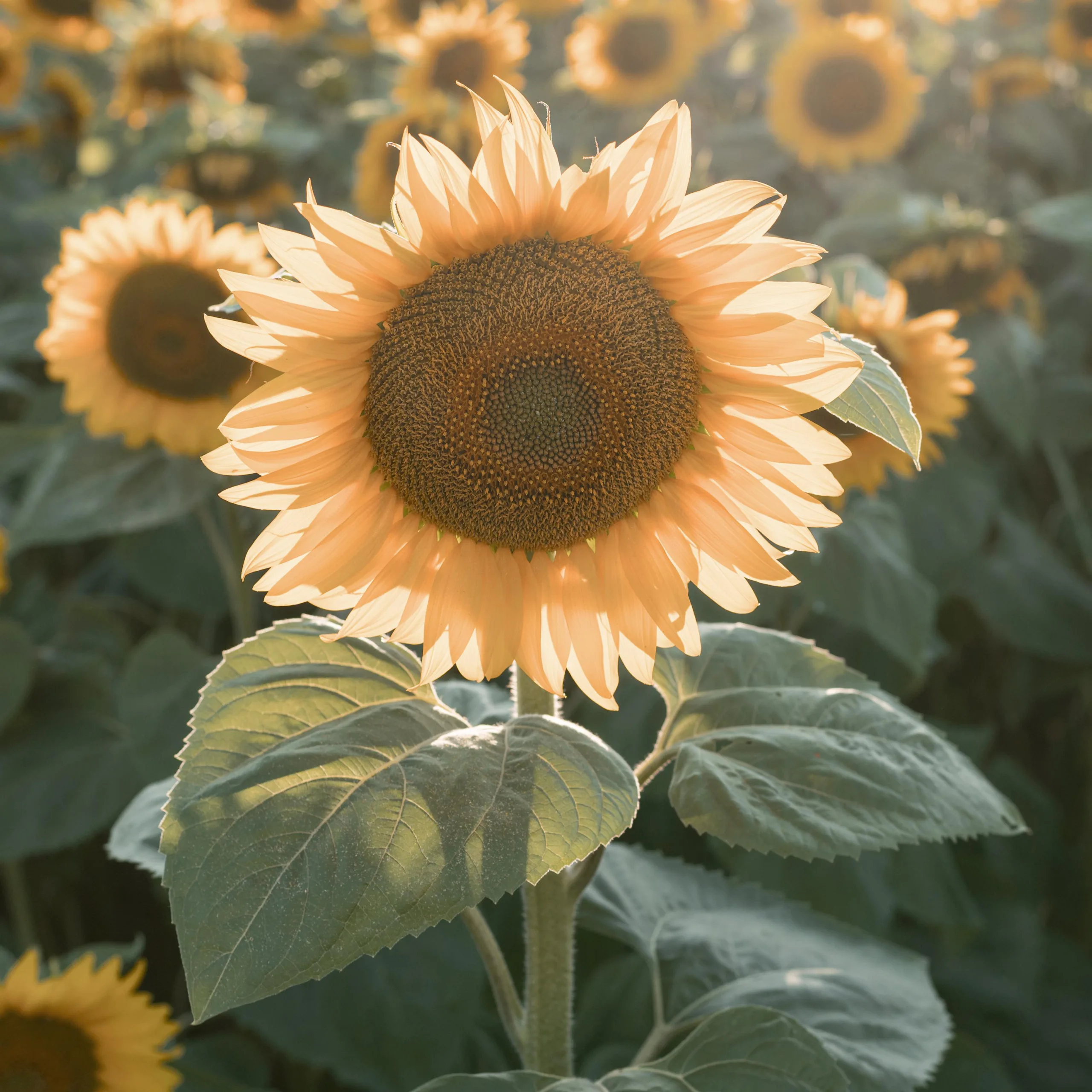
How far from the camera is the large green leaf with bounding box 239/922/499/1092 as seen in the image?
1.36 metres

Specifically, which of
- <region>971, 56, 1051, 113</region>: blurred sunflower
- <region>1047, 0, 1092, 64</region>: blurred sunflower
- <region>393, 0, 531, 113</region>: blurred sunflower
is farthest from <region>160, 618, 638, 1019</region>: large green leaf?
<region>1047, 0, 1092, 64</region>: blurred sunflower

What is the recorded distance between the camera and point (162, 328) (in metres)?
1.68

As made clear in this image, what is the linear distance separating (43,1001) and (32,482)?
2.78ft

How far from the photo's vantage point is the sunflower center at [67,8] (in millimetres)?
3533

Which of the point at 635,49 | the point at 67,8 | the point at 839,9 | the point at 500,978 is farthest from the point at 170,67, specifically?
the point at 500,978

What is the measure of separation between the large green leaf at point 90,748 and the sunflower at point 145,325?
308mm

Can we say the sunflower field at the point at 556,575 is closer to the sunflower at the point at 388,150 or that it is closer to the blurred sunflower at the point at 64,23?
the sunflower at the point at 388,150

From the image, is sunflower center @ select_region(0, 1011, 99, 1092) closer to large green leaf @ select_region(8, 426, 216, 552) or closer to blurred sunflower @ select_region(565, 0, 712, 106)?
large green leaf @ select_region(8, 426, 216, 552)

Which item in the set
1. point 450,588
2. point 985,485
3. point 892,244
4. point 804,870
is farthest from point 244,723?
point 892,244

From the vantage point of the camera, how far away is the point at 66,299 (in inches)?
64.5

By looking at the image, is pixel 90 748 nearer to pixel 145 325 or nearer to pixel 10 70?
pixel 145 325

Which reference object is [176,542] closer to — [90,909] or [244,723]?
[90,909]

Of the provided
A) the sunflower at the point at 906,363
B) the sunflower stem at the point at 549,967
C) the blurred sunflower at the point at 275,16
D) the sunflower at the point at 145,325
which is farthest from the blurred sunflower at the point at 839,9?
the sunflower stem at the point at 549,967

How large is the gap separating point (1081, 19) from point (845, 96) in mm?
627
